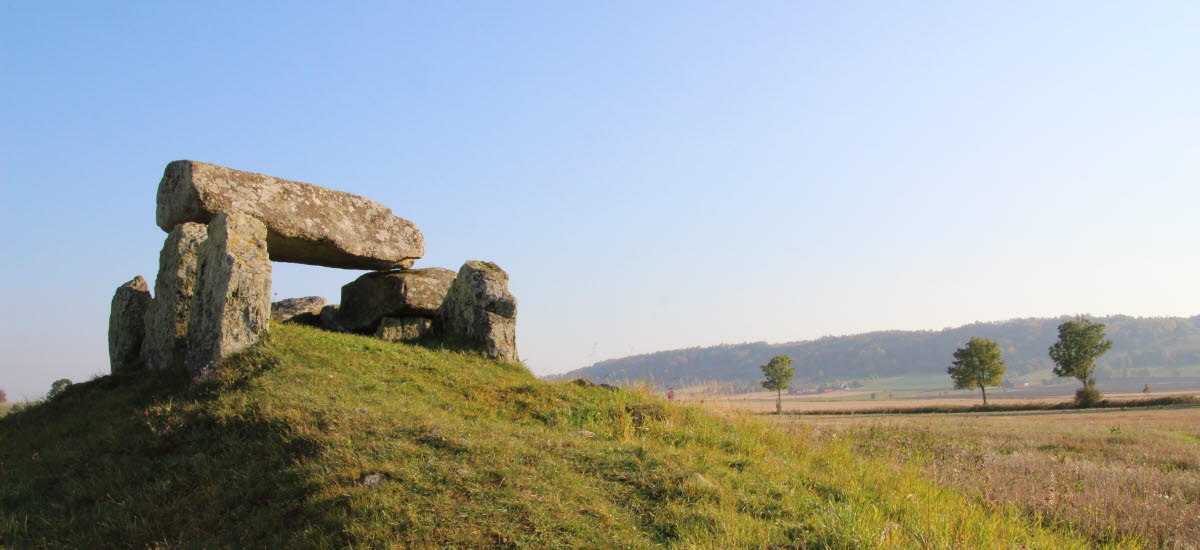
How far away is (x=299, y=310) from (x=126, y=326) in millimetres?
5282

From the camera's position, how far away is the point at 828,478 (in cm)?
939

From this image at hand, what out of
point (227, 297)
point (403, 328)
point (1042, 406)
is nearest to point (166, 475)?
point (227, 297)

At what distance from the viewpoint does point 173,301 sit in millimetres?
14633

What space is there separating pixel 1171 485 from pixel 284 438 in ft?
49.8

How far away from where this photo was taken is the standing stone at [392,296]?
18828 mm

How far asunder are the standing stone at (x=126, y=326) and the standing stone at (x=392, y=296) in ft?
16.9

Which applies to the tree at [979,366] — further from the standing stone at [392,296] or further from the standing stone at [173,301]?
the standing stone at [173,301]

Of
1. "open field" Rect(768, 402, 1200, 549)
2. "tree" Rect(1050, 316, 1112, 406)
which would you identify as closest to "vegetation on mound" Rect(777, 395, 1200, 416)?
"tree" Rect(1050, 316, 1112, 406)

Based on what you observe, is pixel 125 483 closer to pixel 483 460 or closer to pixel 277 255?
pixel 483 460

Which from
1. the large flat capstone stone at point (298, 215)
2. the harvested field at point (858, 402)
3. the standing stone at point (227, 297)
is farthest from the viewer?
the harvested field at point (858, 402)

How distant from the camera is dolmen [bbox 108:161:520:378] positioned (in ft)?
43.7

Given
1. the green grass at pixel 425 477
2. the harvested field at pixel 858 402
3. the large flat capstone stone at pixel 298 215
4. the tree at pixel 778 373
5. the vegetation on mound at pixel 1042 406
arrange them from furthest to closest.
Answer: the tree at pixel 778 373 → the vegetation on mound at pixel 1042 406 → the harvested field at pixel 858 402 → the large flat capstone stone at pixel 298 215 → the green grass at pixel 425 477

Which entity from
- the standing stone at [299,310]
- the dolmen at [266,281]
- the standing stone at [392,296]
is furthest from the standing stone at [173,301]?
the standing stone at [392,296]

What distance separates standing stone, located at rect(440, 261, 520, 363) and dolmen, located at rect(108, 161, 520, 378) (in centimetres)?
3
